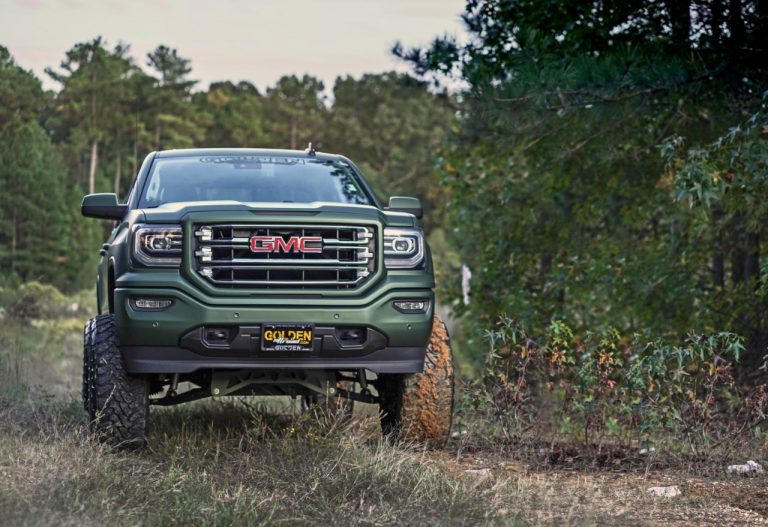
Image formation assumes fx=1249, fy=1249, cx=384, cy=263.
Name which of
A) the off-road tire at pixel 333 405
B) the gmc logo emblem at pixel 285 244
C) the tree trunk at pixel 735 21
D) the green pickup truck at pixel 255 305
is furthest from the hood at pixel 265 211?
the tree trunk at pixel 735 21

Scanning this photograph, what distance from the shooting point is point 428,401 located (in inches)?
328

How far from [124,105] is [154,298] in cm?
5091

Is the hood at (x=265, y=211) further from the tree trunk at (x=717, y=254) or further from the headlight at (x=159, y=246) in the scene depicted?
the tree trunk at (x=717, y=254)

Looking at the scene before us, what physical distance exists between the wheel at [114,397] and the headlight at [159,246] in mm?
538

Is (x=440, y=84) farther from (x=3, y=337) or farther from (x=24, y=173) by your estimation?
(x=24, y=173)

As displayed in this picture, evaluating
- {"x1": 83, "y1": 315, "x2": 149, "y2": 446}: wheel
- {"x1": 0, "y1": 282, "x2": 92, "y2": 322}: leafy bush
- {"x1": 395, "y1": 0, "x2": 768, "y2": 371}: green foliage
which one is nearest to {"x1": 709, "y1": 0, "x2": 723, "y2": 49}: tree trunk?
{"x1": 395, "y1": 0, "x2": 768, "y2": 371}: green foliage

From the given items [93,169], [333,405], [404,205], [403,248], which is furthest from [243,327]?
[93,169]

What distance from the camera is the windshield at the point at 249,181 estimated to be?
8656 millimetres

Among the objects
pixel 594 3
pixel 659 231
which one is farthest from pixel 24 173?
pixel 594 3

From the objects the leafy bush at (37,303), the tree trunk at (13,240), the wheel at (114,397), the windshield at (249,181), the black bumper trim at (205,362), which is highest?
the windshield at (249,181)

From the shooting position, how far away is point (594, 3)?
13.1 m

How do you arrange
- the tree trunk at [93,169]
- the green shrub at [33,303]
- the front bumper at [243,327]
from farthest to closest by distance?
the tree trunk at [93,169]
the green shrub at [33,303]
the front bumper at [243,327]

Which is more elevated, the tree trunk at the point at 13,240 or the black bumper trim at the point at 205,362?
the black bumper trim at the point at 205,362

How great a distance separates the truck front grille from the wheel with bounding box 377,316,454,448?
3.14 feet
